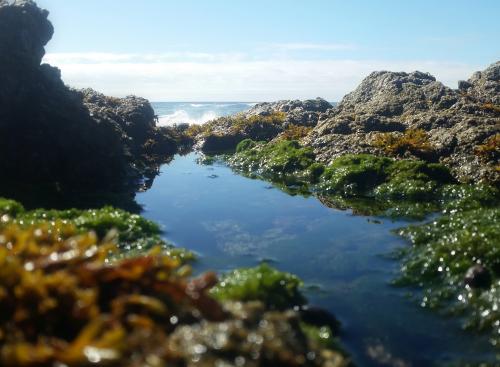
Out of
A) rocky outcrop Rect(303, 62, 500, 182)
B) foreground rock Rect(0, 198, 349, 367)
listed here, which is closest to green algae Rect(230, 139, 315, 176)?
rocky outcrop Rect(303, 62, 500, 182)

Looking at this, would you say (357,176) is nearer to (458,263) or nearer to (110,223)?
(458,263)

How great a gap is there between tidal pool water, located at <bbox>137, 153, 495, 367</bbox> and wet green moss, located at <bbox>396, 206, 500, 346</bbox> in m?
0.34

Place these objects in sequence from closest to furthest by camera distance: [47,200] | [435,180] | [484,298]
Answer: [484,298] → [47,200] → [435,180]

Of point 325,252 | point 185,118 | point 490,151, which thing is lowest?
point 325,252

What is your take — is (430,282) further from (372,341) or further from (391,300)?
(372,341)

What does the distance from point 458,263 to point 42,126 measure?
15395 millimetres

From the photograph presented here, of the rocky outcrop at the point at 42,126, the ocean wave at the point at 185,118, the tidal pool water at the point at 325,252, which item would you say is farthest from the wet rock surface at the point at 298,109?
the ocean wave at the point at 185,118

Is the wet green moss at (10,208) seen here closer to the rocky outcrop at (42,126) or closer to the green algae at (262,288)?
the rocky outcrop at (42,126)

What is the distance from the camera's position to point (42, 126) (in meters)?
18.2

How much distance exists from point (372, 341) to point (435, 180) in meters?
10.9

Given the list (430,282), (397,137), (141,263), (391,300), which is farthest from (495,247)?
(397,137)

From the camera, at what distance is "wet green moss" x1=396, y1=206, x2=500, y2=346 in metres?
7.96

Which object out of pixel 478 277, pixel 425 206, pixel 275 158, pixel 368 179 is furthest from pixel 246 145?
Result: pixel 478 277

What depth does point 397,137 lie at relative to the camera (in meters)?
21.4
